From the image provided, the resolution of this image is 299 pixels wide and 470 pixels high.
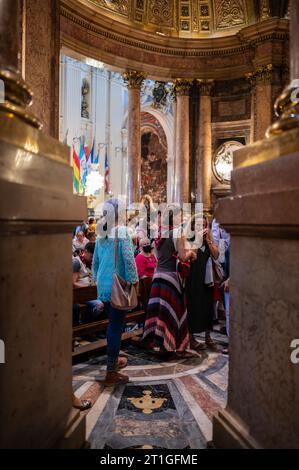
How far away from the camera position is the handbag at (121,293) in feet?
11.8

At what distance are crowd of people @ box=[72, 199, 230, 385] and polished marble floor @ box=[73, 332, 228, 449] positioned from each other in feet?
0.65

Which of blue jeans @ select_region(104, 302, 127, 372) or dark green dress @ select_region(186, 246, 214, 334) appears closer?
blue jeans @ select_region(104, 302, 127, 372)

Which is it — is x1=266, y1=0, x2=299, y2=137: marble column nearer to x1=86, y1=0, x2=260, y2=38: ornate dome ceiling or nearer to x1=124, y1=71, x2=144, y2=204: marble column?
x1=124, y1=71, x2=144, y2=204: marble column

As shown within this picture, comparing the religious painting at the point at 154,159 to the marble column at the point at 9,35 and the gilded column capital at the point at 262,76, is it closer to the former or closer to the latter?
the gilded column capital at the point at 262,76

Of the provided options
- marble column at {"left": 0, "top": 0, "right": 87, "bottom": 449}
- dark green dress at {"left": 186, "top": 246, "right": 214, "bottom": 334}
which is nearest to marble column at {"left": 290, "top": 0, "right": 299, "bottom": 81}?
marble column at {"left": 0, "top": 0, "right": 87, "bottom": 449}

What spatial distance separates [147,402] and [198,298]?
1.98m

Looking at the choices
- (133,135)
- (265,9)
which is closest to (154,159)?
(133,135)

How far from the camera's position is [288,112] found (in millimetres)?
1852

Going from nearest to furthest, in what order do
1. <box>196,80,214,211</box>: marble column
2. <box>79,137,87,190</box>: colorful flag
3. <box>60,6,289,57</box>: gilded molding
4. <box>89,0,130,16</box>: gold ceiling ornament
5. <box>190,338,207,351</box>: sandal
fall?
<box>190,338,207,351</box>: sandal < <box>60,6,289,57</box>: gilded molding < <box>89,0,130,16</box>: gold ceiling ornament < <box>196,80,214,211</box>: marble column < <box>79,137,87,190</box>: colorful flag

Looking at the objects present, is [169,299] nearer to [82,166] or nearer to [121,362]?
[121,362]

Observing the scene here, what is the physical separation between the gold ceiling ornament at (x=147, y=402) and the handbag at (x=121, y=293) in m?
0.79

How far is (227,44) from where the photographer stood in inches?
A: 482

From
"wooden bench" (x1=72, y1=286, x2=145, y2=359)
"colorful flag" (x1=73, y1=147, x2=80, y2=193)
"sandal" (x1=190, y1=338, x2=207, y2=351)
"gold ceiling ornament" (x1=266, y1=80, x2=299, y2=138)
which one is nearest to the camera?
"gold ceiling ornament" (x1=266, y1=80, x2=299, y2=138)

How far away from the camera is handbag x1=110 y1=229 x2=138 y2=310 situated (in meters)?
3.59
